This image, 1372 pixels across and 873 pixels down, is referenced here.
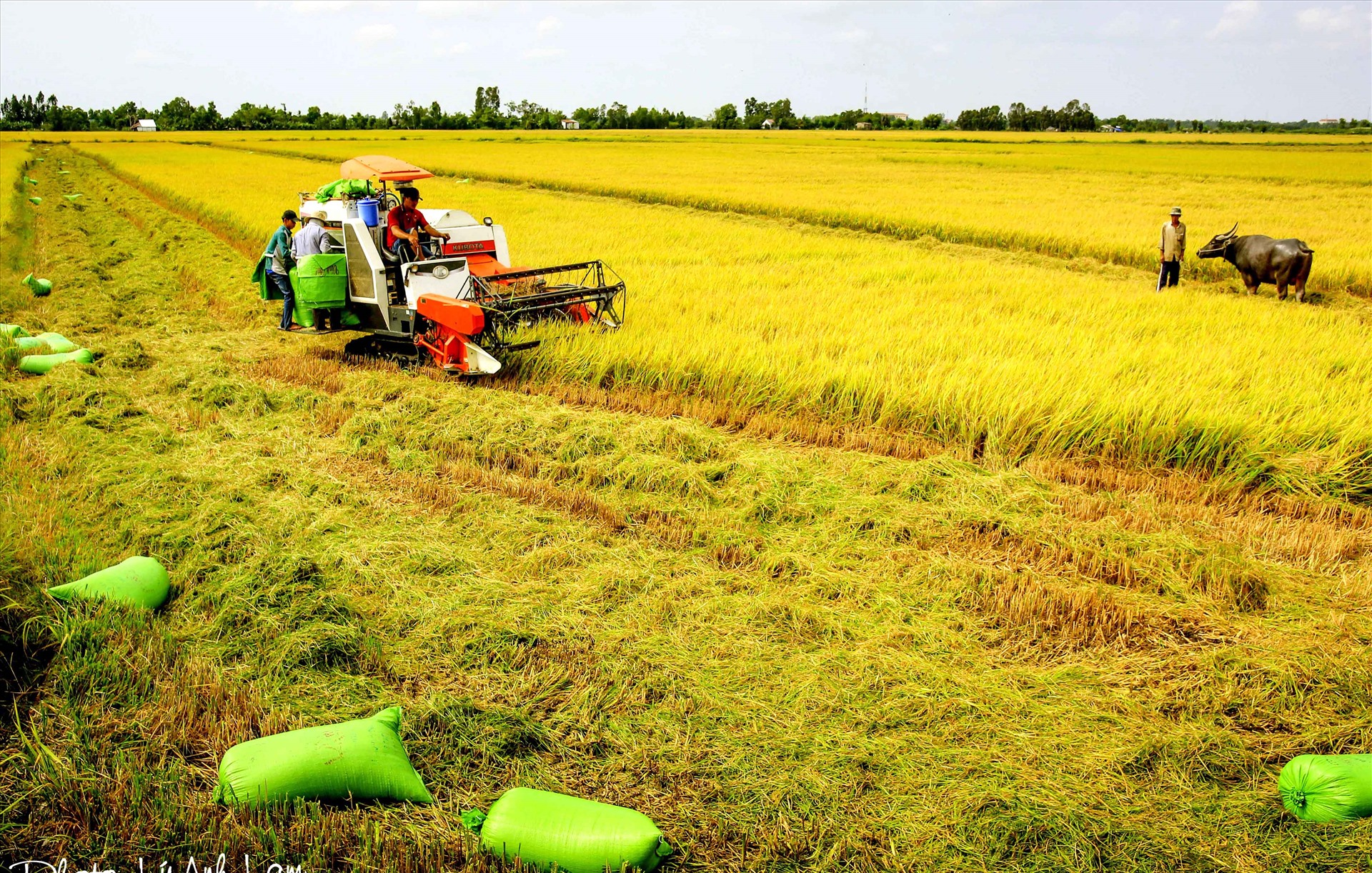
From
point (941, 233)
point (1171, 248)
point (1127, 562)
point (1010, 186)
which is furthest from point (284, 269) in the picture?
point (1010, 186)

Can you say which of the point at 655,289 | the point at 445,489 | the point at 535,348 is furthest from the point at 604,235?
the point at 445,489

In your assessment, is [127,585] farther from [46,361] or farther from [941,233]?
[941,233]

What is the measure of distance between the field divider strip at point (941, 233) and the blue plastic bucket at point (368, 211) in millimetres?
12134

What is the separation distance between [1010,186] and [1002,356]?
2255cm

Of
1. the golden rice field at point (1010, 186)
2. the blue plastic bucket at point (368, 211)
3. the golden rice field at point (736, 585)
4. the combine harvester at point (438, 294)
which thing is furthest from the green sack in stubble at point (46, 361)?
the golden rice field at point (1010, 186)

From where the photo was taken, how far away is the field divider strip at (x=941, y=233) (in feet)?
46.5

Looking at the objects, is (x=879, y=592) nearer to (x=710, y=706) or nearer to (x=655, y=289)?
(x=710, y=706)

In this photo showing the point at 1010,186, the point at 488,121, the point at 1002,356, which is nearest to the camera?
the point at 1002,356

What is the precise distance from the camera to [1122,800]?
2.91 meters

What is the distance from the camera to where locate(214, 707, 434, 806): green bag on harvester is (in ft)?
8.71

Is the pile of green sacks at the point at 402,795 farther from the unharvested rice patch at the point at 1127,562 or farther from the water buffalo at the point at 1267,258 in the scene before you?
the water buffalo at the point at 1267,258

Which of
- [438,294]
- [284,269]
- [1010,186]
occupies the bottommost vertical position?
[438,294]

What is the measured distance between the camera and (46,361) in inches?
309

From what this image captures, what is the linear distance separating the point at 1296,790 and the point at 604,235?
12901 mm
